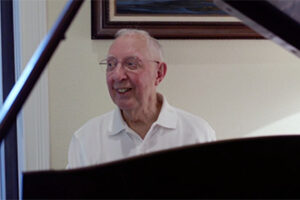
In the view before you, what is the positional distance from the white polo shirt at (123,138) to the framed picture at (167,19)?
433 mm

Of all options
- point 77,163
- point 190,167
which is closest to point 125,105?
point 77,163

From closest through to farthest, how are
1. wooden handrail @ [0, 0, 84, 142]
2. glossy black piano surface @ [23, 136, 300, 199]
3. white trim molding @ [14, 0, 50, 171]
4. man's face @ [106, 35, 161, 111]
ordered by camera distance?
glossy black piano surface @ [23, 136, 300, 199]
wooden handrail @ [0, 0, 84, 142]
man's face @ [106, 35, 161, 111]
white trim molding @ [14, 0, 50, 171]

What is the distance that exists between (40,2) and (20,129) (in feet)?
1.77

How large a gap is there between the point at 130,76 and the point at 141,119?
6.5 inches

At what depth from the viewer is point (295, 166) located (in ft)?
2.62

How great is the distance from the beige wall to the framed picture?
0.04 m

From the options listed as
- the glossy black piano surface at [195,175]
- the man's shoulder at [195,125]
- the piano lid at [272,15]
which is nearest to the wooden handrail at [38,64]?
the glossy black piano surface at [195,175]

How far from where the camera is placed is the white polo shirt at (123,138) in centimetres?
135

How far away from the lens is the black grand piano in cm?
62

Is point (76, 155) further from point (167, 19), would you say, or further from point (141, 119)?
point (167, 19)

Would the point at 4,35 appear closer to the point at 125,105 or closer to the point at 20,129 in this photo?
the point at 20,129

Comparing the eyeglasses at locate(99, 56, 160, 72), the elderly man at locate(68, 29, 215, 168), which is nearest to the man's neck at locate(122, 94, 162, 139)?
the elderly man at locate(68, 29, 215, 168)

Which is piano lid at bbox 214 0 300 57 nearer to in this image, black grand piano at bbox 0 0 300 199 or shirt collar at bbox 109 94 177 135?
black grand piano at bbox 0 0 300 199

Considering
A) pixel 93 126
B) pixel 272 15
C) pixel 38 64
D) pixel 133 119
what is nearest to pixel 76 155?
pixel 93 126
